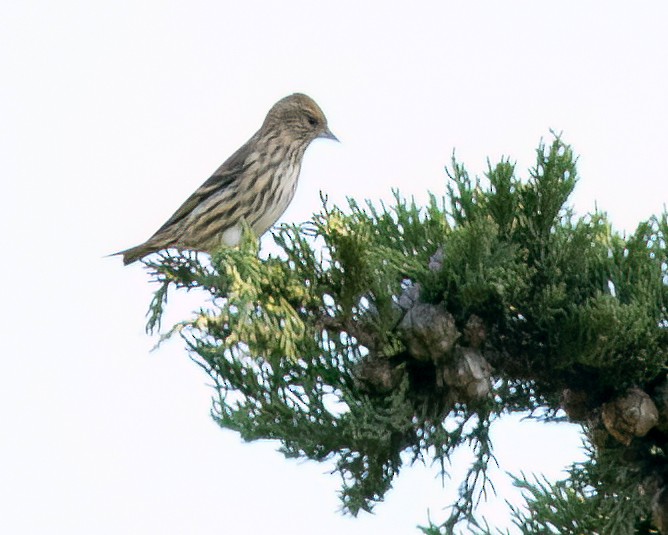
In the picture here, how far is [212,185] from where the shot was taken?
21.4ft

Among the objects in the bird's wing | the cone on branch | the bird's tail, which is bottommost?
the cone on branch

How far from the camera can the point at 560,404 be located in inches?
106

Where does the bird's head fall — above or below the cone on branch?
above

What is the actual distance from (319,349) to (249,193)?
12.7 ft

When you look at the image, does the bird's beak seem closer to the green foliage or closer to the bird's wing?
the bird's wing

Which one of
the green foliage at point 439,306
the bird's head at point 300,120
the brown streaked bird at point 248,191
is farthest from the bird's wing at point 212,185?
the green foliage at point 439,306

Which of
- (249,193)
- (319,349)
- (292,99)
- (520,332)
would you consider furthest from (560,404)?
(292,99)

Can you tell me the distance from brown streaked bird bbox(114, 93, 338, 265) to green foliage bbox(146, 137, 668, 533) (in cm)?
330

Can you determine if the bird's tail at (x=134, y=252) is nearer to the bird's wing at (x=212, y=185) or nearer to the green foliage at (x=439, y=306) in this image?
the bird's wing at (x=212, y=185)

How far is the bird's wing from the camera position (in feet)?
21.2

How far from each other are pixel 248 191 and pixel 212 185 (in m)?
0.30

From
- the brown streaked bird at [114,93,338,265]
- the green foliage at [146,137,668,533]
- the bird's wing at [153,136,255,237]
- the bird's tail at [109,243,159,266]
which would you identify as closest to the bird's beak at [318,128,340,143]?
the brown streaked bird at [114,93,338,265]

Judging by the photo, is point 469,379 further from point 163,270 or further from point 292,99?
point 292,99

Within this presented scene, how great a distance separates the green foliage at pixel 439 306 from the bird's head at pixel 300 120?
4.36 meters
